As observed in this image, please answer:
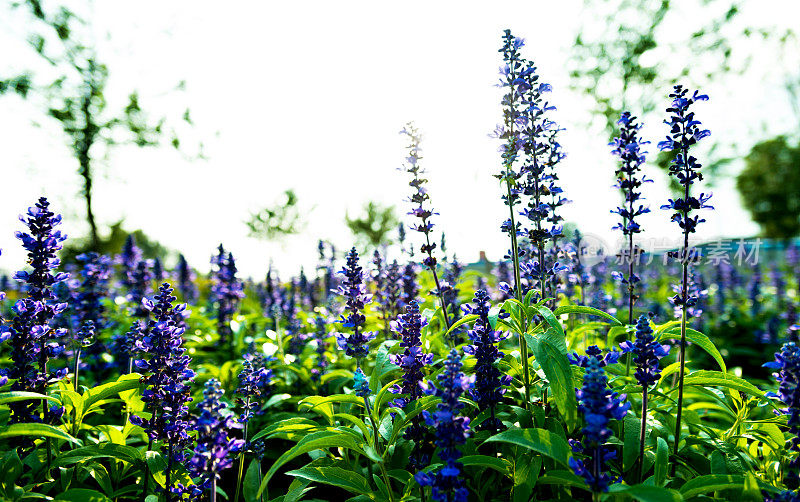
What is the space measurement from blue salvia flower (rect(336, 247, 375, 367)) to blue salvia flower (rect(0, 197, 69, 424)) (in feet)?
7.36

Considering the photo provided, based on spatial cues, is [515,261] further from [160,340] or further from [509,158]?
[160,340]

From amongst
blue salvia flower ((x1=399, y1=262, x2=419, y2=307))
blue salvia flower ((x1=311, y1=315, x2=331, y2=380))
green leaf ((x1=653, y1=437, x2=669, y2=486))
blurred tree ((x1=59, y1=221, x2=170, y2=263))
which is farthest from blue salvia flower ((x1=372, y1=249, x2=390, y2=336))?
blurred tree ((x1=59, y1=221, x2=170, y2=263))

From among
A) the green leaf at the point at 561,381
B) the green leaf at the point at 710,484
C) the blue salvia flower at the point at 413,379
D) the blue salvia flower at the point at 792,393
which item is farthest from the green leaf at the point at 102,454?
the blue salvia flower at the point at 792,393

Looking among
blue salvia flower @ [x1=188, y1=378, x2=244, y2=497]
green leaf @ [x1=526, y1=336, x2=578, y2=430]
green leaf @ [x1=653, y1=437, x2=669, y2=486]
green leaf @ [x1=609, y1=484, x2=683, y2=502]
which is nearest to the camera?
green leaf @ [x1=609, y1=484, x2=683, y2=502]

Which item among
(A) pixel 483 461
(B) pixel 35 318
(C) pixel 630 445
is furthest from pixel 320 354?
(C) pixel 630 445

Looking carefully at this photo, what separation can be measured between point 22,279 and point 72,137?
82.1ft

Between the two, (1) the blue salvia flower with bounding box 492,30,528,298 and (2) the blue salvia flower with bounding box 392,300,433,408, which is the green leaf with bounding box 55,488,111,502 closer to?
(2) the blue salvia flower with bounding box 392,300,433,408

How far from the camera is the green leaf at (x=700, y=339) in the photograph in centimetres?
337

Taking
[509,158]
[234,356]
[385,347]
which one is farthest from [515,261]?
[234,356]

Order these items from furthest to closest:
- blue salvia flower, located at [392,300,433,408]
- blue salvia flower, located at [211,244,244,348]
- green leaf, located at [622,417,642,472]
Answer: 1. blue salvia flower, located at [211,244,244,348]
2. blue salvia flower, located at [392,300,433,408]
3. green leaf, located at [622,417,642,472]

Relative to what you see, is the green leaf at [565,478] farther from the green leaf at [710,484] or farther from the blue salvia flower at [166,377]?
the blue salvia flower at [166,377]

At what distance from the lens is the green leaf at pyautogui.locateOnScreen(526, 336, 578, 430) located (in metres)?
2.94

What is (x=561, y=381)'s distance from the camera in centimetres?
296

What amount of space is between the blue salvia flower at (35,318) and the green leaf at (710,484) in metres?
4.31
